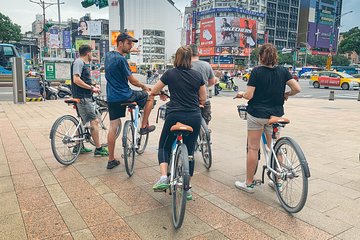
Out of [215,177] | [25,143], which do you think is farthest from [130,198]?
[25,143]

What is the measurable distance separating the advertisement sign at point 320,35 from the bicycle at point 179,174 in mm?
116548

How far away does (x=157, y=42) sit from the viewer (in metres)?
125

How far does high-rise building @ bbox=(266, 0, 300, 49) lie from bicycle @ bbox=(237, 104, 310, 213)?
108 metres

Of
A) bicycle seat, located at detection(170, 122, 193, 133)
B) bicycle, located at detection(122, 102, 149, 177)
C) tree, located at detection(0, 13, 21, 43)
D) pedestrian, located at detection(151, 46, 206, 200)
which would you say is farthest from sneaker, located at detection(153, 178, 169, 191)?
tree, located at detection(0, 13, 21, 43)

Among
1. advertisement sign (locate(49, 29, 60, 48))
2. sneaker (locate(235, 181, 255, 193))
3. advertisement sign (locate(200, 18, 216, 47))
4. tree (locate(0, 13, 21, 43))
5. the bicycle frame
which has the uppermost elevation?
advertisement sign (locate(200, 18, 216, 47))

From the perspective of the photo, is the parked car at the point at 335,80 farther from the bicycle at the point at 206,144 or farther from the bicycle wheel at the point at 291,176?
the bicycle wheel at the point at 291,176

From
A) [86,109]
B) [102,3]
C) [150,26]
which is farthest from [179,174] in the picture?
[150,26]

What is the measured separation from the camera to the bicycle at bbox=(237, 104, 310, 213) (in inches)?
129

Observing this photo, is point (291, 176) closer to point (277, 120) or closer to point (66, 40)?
point (277, 120)

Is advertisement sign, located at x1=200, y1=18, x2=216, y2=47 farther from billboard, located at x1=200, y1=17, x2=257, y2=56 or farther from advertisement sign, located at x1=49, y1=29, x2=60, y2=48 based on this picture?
advertisement sign, located at x1=49, y1=29, x2=60, y2=48

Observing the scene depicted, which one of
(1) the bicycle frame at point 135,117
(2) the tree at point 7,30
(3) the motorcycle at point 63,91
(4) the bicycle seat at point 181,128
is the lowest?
(3) the motorcycle at point 63,91

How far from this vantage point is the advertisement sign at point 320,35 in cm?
10862

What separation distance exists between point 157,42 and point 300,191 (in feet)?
412

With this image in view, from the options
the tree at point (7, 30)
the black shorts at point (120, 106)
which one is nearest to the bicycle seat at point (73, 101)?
the black shorts at point (120, 106)
